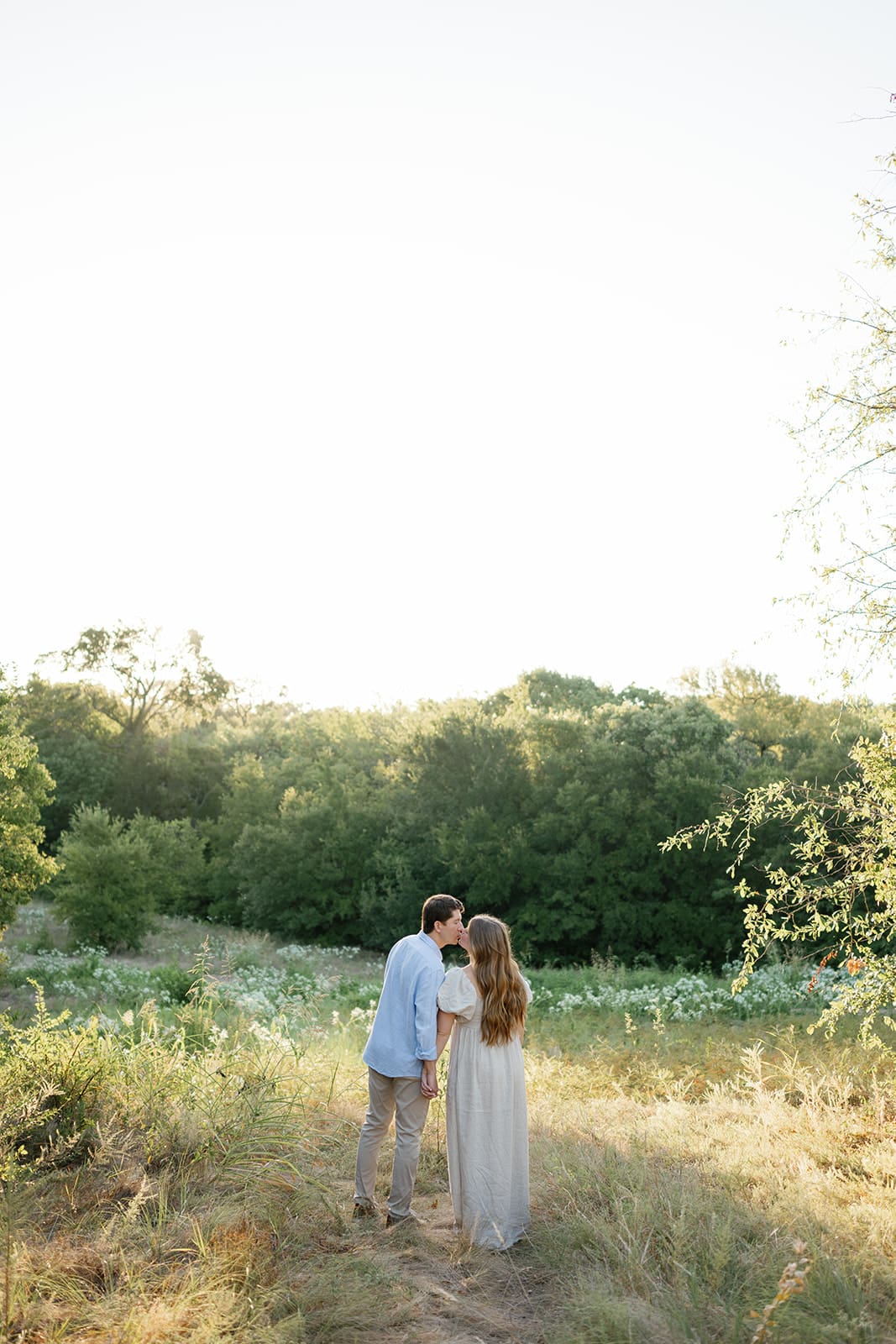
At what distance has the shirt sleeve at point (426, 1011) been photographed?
539 centimetres

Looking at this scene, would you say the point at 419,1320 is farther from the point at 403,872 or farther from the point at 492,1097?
the point at 403,872

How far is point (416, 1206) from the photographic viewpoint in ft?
19.2

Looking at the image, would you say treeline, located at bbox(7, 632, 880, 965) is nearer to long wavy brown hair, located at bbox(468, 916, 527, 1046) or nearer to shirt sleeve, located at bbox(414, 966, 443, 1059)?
long wavy brown hair, located at bbox(468, 916, 527, 1046)

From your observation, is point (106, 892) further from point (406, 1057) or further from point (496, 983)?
point (496, 983)

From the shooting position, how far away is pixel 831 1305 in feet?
13.2

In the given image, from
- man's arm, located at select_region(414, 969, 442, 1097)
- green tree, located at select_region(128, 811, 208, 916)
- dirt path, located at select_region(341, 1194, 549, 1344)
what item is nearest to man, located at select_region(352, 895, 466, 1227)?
man's arm, located at select_region(414, 969, 442, 1097)

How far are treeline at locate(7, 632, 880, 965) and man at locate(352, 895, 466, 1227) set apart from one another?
Answer: 50.5 ft

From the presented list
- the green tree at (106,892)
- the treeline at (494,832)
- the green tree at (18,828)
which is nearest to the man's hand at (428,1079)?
the green tree at (18,828)

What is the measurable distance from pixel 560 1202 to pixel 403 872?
2057 centimetres

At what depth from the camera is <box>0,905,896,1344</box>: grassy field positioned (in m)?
3.97

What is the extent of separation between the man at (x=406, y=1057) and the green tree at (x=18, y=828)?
13.6 meters

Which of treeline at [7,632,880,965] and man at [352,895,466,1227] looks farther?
treeline at [7,632,880,965]

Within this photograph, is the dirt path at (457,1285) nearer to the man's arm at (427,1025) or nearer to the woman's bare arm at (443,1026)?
the man's arm at (427,1025)

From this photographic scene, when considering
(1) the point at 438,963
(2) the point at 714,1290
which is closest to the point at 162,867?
(1) the point at 438,963
